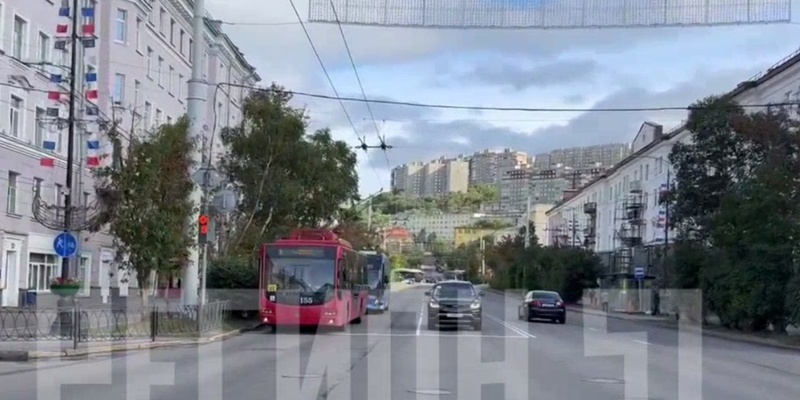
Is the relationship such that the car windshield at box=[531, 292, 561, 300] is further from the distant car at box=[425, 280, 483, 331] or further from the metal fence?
the metal fence

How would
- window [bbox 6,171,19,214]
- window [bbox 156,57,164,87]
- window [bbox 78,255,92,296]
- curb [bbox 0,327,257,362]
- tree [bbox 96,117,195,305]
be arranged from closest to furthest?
curb [bbox 0,327,257,362] < tree [bbox 96,117,195,305] < window [bbox 6,171,19,214] < window [bbox 78,255,92,296] < window [bbox 156,57,164,87]

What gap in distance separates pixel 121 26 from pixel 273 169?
11.5m

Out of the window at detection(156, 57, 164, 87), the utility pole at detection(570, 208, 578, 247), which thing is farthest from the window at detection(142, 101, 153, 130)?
the utility pole at detection(570, 208, 578, 247)

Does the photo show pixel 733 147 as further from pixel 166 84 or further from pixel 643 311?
pixel 166 84

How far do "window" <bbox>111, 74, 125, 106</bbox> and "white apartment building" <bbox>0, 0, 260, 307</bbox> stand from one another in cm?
5

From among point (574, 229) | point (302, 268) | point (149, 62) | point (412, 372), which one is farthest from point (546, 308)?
point (574, 229)

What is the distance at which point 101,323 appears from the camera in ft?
87.4

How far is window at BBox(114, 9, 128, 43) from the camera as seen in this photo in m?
51.7

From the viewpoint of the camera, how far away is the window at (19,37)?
4072cm

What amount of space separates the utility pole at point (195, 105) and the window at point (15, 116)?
11681 mm

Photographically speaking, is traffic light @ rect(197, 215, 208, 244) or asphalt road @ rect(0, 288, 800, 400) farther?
traffic light @ rect(197, 215, 208, 244)

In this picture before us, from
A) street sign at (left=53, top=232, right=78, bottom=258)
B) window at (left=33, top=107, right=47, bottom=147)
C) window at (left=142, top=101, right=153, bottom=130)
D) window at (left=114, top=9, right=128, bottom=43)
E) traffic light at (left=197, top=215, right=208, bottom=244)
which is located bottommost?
street sign at (left=53, top=232, right=78, bottom=258)

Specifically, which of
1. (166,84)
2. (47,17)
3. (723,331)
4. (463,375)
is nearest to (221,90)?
(166,84)

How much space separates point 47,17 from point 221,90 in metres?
27.9
